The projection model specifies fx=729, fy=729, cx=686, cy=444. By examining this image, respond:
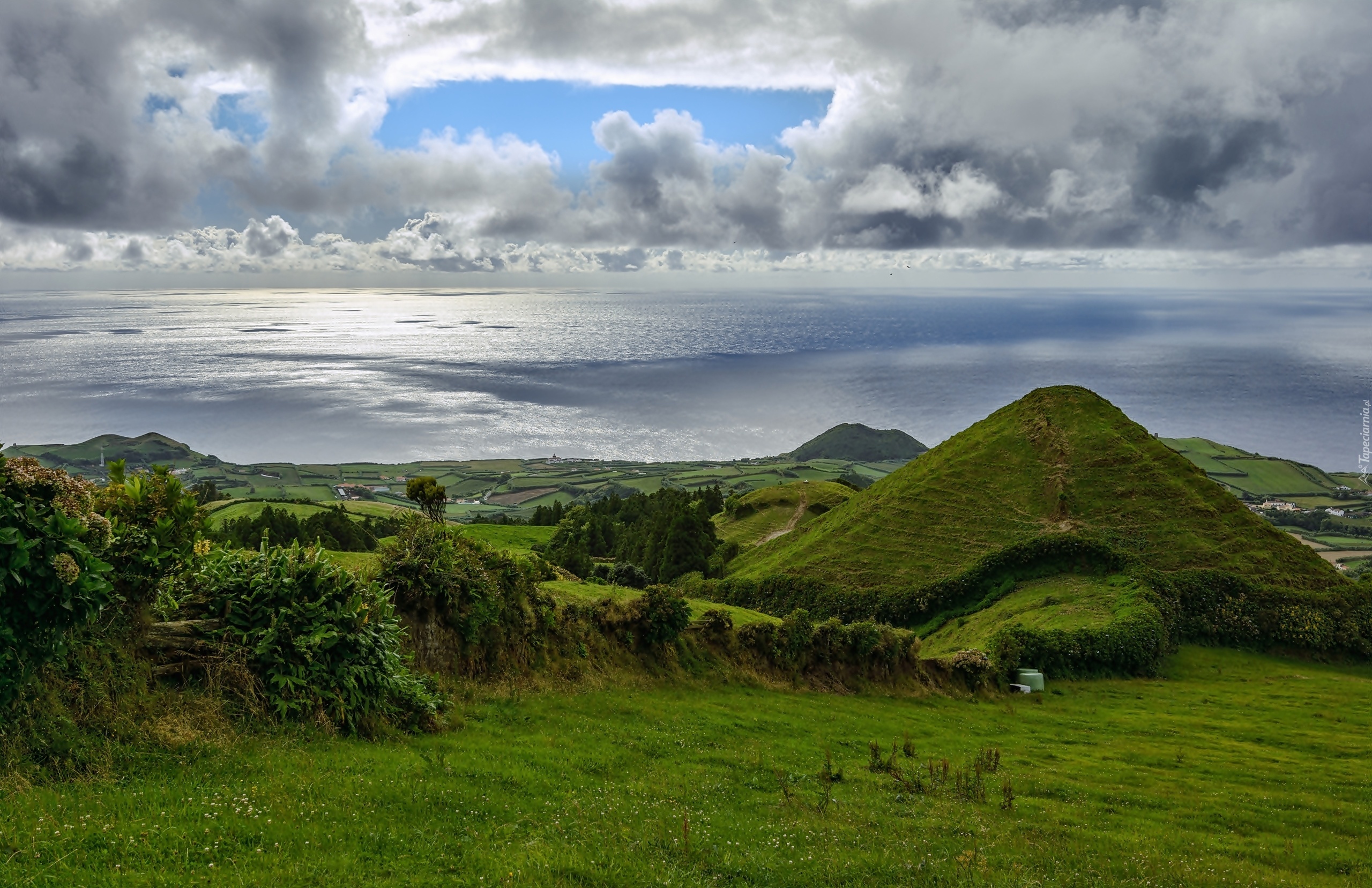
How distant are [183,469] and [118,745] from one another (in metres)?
139

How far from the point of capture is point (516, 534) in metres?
70.1

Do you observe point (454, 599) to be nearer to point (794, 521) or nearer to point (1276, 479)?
point (794, 521)

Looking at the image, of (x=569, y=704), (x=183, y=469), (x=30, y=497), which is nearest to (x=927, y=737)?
(x=569, y=704)

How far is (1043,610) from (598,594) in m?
31.6

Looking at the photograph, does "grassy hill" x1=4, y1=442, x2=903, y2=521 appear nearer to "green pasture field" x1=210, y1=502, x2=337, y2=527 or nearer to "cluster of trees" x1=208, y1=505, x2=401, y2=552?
"green pasture field" x1=210, y1=502, x2=337, y2=527

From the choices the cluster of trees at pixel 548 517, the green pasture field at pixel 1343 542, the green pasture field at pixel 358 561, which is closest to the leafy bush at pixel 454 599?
the green pasture field at pixel 358 561

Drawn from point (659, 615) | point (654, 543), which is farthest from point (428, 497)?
point (654, 543)

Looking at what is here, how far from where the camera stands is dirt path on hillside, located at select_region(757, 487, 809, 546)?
7169 cm

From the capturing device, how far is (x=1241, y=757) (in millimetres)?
20688

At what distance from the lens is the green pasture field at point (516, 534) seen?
6094 centimetres

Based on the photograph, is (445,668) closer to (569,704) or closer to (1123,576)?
(569,704)

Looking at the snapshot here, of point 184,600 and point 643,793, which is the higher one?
point 184,600

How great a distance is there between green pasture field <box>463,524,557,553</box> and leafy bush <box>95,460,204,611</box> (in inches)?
1786

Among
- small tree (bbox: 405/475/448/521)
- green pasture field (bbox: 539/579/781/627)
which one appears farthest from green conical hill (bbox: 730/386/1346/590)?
small tree (bbox: 405/475/448/521)
